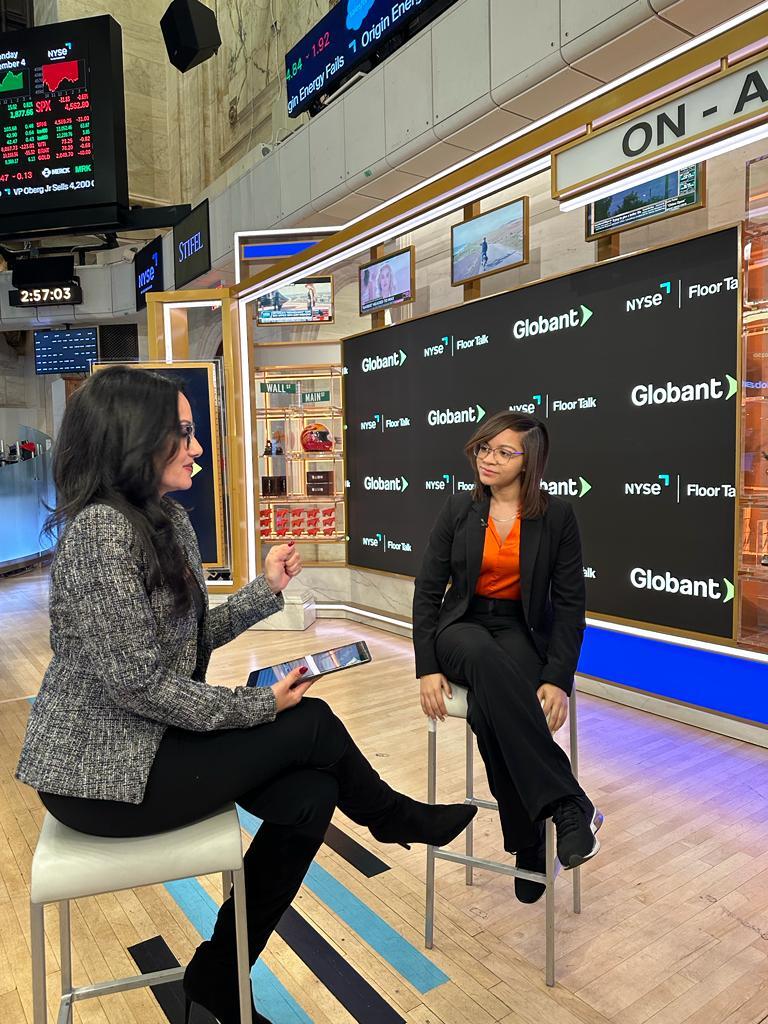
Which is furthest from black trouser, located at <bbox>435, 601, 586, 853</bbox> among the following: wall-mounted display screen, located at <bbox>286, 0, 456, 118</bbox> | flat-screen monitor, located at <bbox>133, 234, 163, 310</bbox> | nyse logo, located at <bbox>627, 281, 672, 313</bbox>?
flat-screen monitor, located at <bbox>133, 234, 163, 310</bbox>

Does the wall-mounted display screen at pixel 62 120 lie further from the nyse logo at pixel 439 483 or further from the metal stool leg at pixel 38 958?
the metal stool leg at pixel 38 958

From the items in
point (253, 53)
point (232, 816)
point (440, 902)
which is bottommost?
point (440, 902)

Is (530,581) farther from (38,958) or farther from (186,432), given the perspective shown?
(38,958)

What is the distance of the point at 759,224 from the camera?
2861 millimetres

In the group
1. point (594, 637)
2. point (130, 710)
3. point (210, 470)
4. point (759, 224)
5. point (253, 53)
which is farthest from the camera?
point (253, 53)

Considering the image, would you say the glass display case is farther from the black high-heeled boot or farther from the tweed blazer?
the tweed blazer

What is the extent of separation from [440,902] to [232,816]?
0.97 meters

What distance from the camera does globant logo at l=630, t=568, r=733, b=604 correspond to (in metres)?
3.04

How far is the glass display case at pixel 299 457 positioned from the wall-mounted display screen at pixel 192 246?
7.25ft

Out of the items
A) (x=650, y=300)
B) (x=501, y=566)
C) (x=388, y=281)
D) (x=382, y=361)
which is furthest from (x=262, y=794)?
(x=388, y=281)

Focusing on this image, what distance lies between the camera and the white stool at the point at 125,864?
1196mm

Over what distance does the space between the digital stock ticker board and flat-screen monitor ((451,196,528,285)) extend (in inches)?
8.3

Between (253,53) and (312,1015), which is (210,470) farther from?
(253,53)

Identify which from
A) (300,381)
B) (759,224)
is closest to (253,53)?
(300,381)
